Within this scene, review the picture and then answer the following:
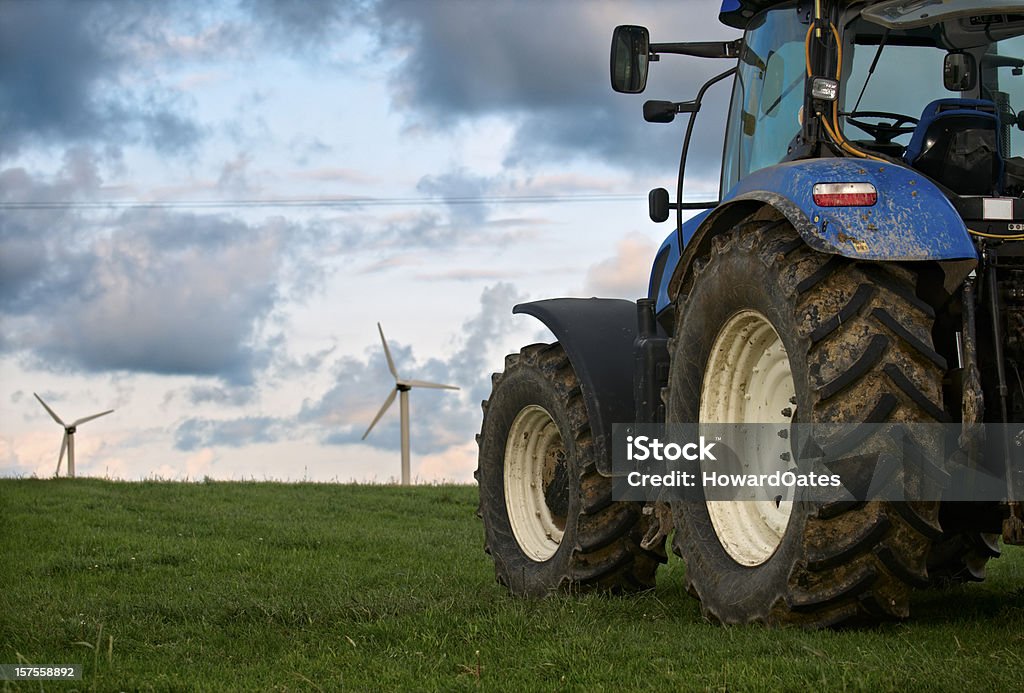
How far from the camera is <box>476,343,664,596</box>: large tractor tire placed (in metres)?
7.81

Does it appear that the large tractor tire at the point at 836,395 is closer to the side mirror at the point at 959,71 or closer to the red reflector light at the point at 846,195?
the red reflector light at the point at 846,195

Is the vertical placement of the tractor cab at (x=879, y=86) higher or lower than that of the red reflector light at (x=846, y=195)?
higher

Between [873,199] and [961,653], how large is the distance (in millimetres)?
2044

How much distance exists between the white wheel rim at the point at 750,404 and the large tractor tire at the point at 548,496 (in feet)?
4.17

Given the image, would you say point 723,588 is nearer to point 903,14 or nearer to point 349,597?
point 349,597

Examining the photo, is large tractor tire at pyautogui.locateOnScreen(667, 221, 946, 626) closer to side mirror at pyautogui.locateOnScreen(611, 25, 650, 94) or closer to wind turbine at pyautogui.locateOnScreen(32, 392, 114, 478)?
side mirror at pyautogui.locateOnScreen(611, 25, 650, 94)

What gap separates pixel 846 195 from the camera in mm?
5719

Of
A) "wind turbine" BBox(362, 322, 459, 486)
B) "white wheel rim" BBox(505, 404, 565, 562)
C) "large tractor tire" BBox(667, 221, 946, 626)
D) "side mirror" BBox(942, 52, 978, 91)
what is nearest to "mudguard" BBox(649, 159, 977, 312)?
"large tractor tire" BBox(667, 221, 946, 626)

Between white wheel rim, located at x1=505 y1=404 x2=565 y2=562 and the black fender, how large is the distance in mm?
740

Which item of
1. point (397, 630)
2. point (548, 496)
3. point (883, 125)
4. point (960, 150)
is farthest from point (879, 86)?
point (397, 630)

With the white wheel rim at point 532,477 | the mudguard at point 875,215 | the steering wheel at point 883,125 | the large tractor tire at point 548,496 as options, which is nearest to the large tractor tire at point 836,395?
the mudguard at point 875,215

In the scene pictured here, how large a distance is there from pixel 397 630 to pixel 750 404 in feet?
7.10

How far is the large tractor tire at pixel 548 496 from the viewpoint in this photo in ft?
25.6

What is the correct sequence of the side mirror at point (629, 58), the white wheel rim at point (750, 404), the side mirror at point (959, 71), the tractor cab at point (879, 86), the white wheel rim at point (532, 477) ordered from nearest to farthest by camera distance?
the white wheel rim at point (750, 404) → the tractor cab at point (879, 86) → the side mirror at point (959, 71) → the side mirror at point (629, 58) → the white wheel rim at point (532, 477)
